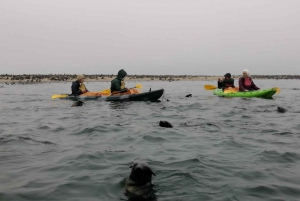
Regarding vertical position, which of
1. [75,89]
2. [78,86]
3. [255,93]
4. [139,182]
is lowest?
[139,182]

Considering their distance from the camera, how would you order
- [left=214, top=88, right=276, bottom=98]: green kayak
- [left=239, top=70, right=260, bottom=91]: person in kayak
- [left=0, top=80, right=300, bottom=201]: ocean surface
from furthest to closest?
[left=239, top=70, right=260, bottom=91]: person in kayak, [left=214, top=88, right=276, bottom=98]: green kayak, [left=0, top=80, right=300, bottom=201]: ocean surface

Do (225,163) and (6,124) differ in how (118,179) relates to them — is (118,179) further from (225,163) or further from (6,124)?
(6,124)

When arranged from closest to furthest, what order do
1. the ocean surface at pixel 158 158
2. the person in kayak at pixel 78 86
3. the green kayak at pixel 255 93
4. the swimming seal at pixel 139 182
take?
1. the swimming seal at pixel 139 182
2. the ocean surface at pixel 158 158
3. the person in kayak at pixel 78 86
4. the green kayak at pixel 255 93

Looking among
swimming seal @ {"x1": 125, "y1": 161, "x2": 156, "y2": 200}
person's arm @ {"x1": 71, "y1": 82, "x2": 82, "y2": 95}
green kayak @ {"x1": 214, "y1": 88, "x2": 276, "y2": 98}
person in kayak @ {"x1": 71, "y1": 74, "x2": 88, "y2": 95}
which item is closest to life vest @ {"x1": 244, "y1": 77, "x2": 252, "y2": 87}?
green kayak @ {"x1": 214, "y1": 88, "x2": 276, "y2": 98}

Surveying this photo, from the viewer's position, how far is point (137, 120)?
33.3 ft

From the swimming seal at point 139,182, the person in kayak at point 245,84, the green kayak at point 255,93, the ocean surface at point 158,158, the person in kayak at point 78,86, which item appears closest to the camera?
the swimming seal at point 139,182

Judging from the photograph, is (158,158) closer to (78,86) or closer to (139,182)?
(139,182)

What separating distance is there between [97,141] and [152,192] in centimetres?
336

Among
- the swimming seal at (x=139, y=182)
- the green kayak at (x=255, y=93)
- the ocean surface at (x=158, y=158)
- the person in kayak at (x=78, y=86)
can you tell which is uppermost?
the person in kayak at (x=78, y=86)

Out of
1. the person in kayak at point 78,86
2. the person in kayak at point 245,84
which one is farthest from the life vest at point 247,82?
the person in kayak at point 78,86

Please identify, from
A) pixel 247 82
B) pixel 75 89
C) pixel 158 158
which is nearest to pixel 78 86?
pixel 75 89

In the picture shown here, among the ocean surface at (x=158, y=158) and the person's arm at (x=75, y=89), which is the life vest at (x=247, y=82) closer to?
the ocean surface at (x=158, y=158)

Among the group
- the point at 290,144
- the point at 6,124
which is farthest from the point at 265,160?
the point at 6,124

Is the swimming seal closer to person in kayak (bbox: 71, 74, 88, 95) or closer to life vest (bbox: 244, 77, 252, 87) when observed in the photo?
person in kayak (bbox: 71, 74, 88, 95)
